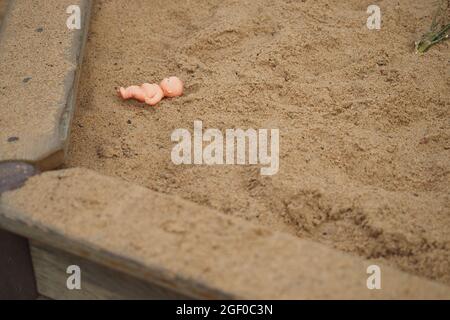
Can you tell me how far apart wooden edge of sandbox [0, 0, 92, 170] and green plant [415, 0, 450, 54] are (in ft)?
4.58

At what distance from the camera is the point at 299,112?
239 cm

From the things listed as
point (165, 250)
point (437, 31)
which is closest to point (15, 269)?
point (165, 250)

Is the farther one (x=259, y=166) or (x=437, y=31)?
(x=437, y=31)

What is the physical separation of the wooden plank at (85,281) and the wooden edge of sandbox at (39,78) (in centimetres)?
27

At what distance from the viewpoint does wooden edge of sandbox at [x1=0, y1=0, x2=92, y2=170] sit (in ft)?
6.32

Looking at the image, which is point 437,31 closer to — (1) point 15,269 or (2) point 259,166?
(2) point 259,166

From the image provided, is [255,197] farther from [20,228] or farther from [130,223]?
[20,228]

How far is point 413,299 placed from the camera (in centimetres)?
154

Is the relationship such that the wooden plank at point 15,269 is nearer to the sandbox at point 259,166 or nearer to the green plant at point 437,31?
the sandbox at point 259,166

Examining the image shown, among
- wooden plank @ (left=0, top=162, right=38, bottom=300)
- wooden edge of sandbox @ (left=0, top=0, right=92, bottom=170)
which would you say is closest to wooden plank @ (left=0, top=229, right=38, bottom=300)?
wooden plank @ (left=0, top=162, right=38, bottom=300)

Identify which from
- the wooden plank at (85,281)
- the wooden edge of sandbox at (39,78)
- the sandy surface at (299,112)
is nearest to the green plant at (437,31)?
the sandy surface at (299,112)

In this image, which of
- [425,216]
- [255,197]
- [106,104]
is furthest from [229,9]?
[425,216]

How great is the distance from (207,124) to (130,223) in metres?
0.72

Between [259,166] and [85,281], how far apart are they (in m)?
0.66
